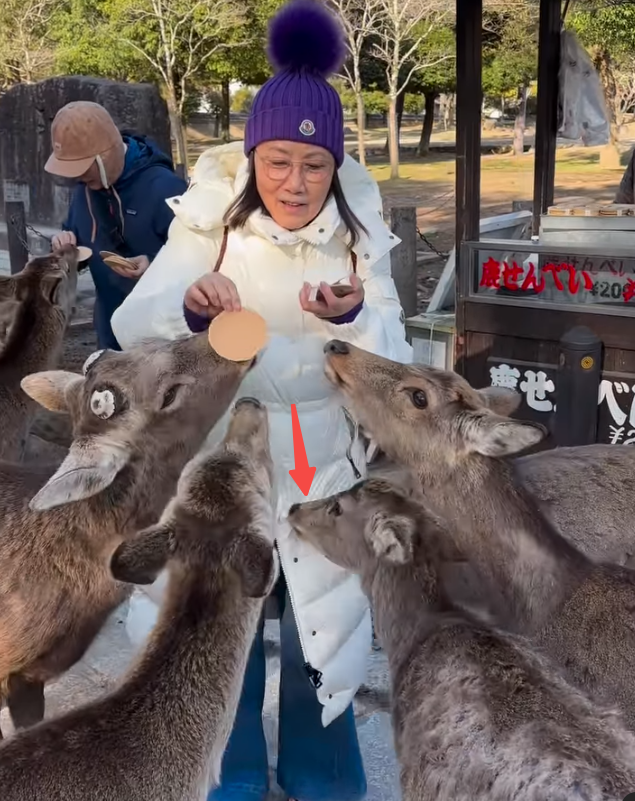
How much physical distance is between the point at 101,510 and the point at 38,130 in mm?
12964

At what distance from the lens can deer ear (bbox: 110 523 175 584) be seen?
291 cm

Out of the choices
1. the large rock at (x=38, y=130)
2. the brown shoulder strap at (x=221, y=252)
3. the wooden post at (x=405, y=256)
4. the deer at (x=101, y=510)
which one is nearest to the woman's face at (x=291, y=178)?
the brown shoulder strap at (x=221, y=252)

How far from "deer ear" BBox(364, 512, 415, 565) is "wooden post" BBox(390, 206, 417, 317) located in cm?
564

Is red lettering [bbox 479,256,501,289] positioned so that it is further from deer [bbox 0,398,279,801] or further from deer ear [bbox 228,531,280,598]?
deer ear [bbox 228,531,280,598]

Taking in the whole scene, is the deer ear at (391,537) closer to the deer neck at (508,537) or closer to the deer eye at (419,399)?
the deer neck at (508,537)

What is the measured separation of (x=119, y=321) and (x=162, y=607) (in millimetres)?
1154

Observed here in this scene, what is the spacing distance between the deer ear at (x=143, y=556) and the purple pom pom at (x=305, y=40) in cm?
191

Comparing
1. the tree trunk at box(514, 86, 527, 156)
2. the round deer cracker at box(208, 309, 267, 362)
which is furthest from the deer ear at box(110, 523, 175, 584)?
the tree trunk at box(514, 86, 527, 156)

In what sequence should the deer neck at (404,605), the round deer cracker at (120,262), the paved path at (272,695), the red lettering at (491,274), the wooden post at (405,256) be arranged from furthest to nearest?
the wooden post at (405,256) < the red lettering at (491,274) < the round deer cracker at (120,262) < the paved path at (272,695) < the deer neck at (404,605)

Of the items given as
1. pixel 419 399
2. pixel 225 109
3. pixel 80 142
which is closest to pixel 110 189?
pixel 80 142

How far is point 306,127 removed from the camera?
321cm

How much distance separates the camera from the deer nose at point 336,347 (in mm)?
3418

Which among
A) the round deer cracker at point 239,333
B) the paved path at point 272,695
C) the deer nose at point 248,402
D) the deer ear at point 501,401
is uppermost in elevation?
the round deer cracker at point 239,333

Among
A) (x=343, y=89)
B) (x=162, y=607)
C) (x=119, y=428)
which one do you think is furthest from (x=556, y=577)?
(x=343, y=89)
